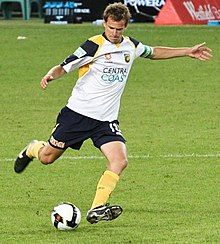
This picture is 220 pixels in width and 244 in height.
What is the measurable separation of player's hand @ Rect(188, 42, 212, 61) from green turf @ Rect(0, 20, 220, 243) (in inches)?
50.7

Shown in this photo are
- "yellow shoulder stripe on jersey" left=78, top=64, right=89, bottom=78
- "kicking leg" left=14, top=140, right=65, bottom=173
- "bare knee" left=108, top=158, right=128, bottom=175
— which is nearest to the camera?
"bare knee" left=108, top=158, right=128, bottom=175

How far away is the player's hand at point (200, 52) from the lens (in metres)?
10.7

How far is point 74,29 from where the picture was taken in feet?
99.8

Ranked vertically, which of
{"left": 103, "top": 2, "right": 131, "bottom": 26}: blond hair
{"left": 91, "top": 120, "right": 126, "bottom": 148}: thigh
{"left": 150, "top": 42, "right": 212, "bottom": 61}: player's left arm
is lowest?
{"left": 91, "top": 120, "right": 126, "bottom": 148}: thigh

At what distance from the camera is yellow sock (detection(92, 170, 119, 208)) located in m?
9.78

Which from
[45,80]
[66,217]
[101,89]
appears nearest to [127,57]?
[101,89]

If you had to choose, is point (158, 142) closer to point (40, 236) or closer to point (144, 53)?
point (144, 53)

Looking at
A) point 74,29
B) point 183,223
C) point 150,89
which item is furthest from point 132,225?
point 74,29

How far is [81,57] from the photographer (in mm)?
10320

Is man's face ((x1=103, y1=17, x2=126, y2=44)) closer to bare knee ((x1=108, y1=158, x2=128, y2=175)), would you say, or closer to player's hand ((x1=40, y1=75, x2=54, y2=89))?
player's hand ((x1=40, y1=75, x2=54, y2=89))

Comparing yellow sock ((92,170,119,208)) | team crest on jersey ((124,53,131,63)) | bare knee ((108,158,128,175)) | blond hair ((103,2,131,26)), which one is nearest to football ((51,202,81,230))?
yellow sock ((92,170,119,208))

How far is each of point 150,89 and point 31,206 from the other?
9.64 metres

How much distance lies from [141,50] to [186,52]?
401 mm

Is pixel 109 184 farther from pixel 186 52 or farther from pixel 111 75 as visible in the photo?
pixel 186 52
